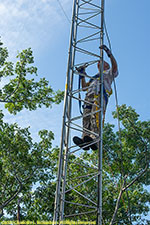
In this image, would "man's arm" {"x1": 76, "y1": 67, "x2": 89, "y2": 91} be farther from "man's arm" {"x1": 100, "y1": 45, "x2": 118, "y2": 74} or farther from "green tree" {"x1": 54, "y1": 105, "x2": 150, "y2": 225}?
"green tree" {"x1": 54, "y1": 105, "x2": 150, "y2": 225}

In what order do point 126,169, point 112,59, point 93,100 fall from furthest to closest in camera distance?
point 126,169 < point 112,59 < point 93,100

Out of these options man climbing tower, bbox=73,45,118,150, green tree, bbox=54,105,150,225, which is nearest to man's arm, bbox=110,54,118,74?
man climbing tower, bbox=73,45,118,150

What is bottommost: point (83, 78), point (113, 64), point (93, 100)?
point (93, 100)

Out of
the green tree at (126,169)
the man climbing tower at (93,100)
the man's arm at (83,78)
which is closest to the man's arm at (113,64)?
the man climbing tower at (93,100)

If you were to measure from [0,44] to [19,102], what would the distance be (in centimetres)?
212

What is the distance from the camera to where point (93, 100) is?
19.9ft

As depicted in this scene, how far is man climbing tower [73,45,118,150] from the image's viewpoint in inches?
226

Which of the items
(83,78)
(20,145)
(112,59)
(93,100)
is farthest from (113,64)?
(20,145)

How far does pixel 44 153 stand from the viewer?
495 inches

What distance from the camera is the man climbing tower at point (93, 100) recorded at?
5730mm

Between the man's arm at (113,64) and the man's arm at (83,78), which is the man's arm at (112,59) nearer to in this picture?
the man's arm at (113,64)

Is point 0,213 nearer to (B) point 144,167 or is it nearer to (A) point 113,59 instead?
(B) point 144,167

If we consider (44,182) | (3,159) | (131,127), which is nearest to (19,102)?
(3,159)

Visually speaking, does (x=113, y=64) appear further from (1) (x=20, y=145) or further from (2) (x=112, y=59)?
(1) (x=20, y=145)
